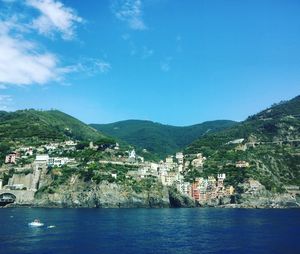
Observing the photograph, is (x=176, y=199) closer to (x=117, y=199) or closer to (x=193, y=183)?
(x=193, y=183)

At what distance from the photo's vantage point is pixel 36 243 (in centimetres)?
5319

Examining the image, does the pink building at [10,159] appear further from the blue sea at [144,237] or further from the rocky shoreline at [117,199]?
the blue sea at [144,237]

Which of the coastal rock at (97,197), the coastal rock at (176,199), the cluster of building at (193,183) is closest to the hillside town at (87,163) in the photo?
the cluster of building at (193,183)

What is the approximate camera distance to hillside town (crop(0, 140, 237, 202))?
135 m

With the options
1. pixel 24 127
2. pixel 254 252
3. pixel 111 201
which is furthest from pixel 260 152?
pixel 254 252

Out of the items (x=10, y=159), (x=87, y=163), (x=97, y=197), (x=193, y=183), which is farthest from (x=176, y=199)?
(x=10, y=159)

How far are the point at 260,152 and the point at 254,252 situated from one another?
134964mm

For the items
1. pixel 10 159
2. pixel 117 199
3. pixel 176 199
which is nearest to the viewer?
pixel 117 199

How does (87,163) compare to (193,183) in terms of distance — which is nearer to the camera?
(87,163)

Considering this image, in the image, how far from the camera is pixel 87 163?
137000mm

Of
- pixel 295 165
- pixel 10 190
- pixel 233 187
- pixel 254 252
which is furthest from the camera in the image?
pixel 295 165

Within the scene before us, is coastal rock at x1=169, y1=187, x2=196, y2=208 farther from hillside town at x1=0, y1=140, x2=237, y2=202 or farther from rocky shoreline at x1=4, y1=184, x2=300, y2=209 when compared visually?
hillside town at x1=0, y1=140, x2=237, y2=202

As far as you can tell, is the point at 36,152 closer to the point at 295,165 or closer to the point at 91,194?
the point at 91,194

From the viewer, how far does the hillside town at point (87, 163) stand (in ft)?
442
